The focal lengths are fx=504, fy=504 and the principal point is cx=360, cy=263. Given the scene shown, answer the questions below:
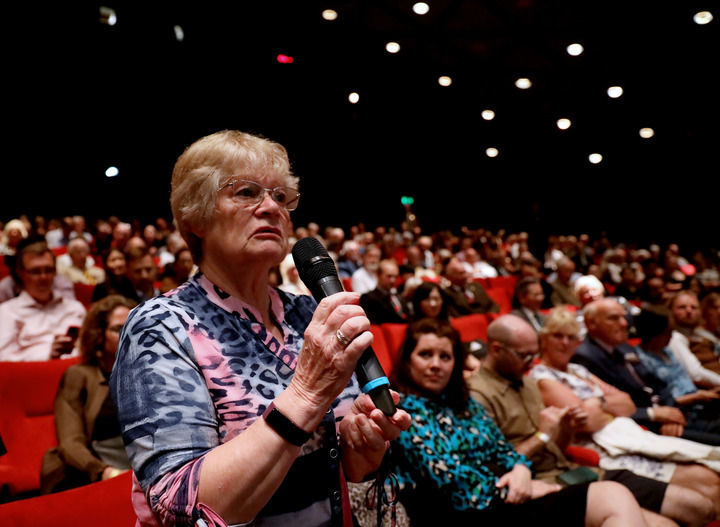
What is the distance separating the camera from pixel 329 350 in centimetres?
58

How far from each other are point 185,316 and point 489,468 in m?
1.34

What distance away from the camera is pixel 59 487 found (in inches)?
60.6

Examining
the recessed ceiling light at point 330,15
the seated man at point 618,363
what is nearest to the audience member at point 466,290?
the seated man at point 618,363

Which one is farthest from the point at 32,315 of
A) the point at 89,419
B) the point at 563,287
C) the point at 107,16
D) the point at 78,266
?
the point at 563,287

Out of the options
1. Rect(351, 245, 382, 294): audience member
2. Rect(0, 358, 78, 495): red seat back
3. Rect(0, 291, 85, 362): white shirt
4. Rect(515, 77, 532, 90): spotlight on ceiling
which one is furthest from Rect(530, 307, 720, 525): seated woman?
Rect(515, 77, 532, 90): spotlight on ceiling

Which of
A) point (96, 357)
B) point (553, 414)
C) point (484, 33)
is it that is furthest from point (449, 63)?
point (96, 357)

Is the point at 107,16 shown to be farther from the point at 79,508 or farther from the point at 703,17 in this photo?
the point at 79,508

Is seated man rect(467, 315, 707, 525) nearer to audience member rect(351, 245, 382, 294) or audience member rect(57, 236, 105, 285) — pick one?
audience member rect(351, 245, 382, 294)

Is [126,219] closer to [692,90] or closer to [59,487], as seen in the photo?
[59,487]

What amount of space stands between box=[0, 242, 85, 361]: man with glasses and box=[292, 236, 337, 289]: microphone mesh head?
216 cm

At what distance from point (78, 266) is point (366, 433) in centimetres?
414

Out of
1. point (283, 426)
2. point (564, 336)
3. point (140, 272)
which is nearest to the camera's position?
point (283, 426)

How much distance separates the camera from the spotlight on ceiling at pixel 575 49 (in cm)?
466

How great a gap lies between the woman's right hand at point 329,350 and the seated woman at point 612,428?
1.70 meters
